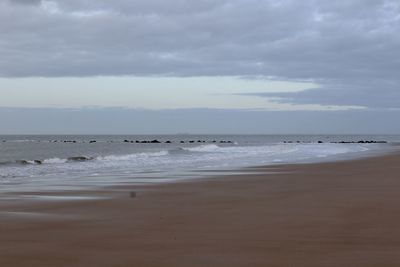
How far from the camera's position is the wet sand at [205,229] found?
246 inches

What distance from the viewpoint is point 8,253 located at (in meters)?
6.50

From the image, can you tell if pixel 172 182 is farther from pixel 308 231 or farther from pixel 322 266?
pixel 322 266

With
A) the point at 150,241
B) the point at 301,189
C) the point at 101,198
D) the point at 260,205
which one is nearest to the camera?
the point at 150,241

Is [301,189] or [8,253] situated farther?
[301,189]

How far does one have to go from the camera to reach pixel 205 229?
8.05m

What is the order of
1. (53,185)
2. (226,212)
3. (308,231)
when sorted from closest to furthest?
1. (308,231)
2. (226,212)
3. (53,185)

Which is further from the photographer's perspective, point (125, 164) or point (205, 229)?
point (125, 164)

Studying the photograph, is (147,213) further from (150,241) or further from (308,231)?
(308,231)

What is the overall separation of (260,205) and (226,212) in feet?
3.88

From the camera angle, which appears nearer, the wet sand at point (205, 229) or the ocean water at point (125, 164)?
the wet sand at point (205, 229)

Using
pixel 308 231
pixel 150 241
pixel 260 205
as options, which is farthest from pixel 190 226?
pixel 260 205

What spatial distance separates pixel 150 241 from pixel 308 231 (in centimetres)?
237

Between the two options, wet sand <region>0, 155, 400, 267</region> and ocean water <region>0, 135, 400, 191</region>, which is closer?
wet sand <region>0, 155, 400, 267</region>

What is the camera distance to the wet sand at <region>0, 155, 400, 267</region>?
624cm
